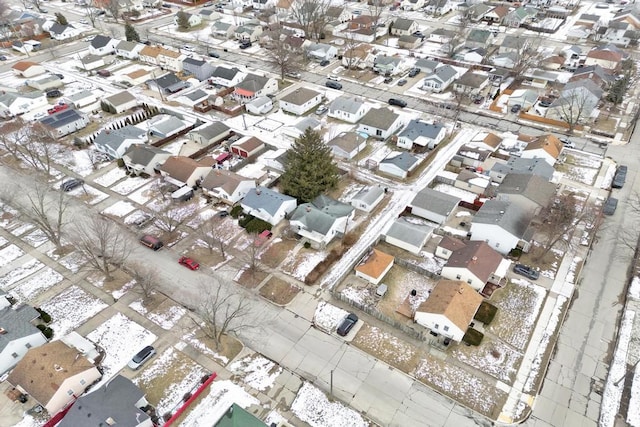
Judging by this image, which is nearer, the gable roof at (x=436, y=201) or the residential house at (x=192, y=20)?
the gable roof at (x=436, y=201)

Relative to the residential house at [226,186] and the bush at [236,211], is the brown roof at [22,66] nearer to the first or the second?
the residential house at [226,186]

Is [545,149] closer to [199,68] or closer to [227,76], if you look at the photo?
[227,76]

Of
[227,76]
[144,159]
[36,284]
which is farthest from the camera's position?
[227,76]

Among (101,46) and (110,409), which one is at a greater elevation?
(101,46)

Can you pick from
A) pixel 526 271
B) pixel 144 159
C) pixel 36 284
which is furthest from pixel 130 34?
pixel 526 271

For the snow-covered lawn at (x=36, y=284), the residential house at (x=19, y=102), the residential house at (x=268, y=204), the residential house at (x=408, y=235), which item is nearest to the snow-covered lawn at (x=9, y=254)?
the snow-covered lawn at (x=36, y=284)

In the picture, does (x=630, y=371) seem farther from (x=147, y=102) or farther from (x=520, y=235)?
(x=147, y=102)
